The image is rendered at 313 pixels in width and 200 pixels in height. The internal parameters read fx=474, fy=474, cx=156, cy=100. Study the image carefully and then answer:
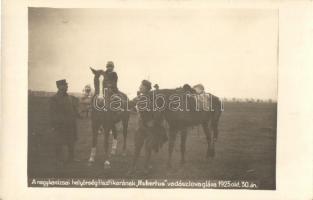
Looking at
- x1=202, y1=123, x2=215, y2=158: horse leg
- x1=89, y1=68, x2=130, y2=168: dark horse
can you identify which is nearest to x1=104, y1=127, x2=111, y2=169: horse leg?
x1=89, y1=68, x2=130, y2=168: dark horse

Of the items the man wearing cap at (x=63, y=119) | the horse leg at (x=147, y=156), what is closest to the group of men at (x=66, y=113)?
the man wearing cap at (x=63, y=119)

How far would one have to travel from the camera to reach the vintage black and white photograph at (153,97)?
1.10 m

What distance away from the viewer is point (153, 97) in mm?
1111

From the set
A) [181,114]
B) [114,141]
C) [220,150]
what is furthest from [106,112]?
[220,150]

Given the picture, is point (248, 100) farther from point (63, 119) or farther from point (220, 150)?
point (63, 119)

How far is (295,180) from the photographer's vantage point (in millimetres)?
1098

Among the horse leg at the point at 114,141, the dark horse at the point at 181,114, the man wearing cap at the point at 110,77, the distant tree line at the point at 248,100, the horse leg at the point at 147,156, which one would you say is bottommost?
the horse leg at the point at 147,156

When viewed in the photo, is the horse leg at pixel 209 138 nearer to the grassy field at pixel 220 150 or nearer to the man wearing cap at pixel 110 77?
the grassy field at pixel 220 150

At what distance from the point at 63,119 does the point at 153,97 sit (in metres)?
0.22

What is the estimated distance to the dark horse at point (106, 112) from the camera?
43.9 inches

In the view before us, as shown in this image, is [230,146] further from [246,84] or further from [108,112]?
[108,112]

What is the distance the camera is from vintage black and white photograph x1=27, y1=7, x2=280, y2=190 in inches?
43.4

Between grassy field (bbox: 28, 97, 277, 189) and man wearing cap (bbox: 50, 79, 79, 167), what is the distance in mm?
17

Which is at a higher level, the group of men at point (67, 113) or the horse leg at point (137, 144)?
the group of men at point (67, 113)
